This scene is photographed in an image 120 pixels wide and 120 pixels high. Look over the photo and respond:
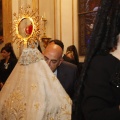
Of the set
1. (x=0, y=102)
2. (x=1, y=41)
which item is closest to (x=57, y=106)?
(x=0, y=102)

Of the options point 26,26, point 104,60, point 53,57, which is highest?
point 26,26

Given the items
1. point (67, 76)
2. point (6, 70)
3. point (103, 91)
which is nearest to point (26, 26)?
point (6, 70)

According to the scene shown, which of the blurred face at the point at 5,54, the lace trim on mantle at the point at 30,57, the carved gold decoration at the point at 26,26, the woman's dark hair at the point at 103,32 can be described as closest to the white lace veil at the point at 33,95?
the lace trim on mantle at the point at 30,57

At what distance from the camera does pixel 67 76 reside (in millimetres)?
3402

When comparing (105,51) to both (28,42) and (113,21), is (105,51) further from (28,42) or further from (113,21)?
(28,42)

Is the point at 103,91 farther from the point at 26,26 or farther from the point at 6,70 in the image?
the point at 26,26

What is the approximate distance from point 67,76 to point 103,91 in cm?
205

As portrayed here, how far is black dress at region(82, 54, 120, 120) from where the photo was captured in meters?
1.31

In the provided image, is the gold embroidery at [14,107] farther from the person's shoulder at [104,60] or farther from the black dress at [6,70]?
the black dress at [6,70]

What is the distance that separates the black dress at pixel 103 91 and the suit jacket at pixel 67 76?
71.7 inches

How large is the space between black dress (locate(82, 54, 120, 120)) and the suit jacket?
182 centimetres

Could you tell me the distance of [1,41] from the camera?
29.7 feet

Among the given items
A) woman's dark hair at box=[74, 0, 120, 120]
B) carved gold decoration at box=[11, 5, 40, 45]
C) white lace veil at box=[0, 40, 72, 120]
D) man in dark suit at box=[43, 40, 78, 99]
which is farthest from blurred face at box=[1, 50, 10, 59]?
woman's dark hair at box=[74, 0, 120, 120]

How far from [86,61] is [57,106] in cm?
104
